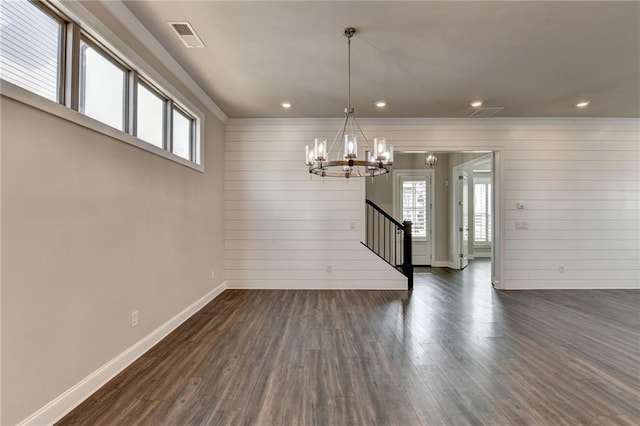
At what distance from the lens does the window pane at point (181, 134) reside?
12.2 ft

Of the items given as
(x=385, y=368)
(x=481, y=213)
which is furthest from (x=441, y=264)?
(x=385, y=368)

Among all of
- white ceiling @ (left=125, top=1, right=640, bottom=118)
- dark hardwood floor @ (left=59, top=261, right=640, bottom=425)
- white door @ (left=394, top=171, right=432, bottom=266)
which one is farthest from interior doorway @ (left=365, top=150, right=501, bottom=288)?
dark hardwood floor @ (left=59, top=261, right=640, bottom=425)

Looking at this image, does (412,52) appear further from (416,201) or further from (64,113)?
(416,201)

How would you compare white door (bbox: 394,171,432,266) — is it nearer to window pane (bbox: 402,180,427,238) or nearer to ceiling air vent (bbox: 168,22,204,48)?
window pane (bbox: 402,180,427,238)

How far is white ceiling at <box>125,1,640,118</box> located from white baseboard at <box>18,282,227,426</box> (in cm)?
285

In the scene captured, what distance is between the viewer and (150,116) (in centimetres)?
313

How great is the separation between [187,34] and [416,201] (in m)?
6.43

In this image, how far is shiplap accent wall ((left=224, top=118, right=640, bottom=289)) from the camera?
17.3 ft

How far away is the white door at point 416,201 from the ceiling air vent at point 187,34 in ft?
19.2

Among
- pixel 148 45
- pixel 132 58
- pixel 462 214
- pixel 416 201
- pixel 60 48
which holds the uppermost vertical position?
pixel 148 45

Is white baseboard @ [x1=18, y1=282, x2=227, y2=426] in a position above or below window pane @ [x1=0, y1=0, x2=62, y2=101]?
below

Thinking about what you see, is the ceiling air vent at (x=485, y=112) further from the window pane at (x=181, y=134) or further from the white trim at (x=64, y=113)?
the white trim at (x=64, y=113)

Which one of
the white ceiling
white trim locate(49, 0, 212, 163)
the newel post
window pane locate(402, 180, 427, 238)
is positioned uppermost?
the white ceiling

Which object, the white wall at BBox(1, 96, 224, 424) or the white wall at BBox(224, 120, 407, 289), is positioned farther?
the white wall at BBox(224, 120, 407, 289)
